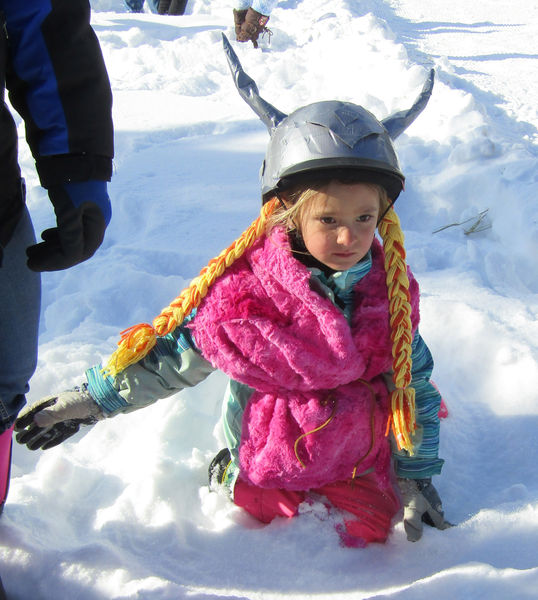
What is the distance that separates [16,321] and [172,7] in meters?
9.62

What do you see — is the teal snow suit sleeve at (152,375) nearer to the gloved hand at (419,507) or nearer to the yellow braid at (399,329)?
the yellow braid at (399,329)

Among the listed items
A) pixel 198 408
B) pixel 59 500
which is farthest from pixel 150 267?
pixel 59 500

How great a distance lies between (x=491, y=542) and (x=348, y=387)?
0.57 m

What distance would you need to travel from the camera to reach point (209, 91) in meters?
5.75

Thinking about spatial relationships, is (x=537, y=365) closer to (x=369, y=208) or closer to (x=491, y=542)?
(x=491, y=542)

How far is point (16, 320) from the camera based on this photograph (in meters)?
1.42

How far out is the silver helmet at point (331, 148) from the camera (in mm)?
1466

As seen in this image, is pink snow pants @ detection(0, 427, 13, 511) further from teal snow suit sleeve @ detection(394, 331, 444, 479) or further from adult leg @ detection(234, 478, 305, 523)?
teal snow suit sleeve @ detection(394, 331, 444, 479)

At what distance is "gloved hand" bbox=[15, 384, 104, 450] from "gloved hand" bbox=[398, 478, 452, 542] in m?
0.89

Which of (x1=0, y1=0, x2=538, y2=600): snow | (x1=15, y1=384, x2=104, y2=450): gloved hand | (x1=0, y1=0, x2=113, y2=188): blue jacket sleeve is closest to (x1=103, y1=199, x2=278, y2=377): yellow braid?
(x1=15, y1=384, x2=104, y2=450): gloved hand

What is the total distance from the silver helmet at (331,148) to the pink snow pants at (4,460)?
912 mm

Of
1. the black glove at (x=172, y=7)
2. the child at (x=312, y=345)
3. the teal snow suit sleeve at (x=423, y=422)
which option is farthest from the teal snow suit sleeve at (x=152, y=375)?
the black glove at (x=172, y=7)

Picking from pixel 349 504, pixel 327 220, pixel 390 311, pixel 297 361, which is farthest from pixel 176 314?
pixel 349 504

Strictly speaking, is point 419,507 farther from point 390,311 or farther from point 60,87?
point 60,87
